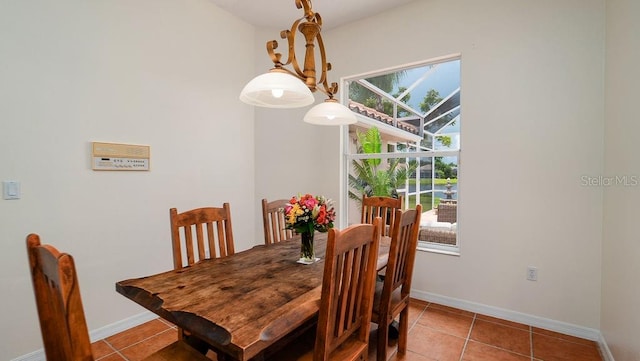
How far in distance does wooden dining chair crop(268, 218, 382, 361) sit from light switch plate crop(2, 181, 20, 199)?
1970 mm

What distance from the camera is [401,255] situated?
189 centimetres

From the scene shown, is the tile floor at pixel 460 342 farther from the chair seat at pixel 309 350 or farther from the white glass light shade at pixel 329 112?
the white glass light shade at pixel 329 112

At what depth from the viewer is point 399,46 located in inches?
123

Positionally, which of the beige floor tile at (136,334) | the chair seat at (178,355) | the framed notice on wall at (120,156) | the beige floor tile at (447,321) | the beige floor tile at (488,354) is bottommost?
the beige floor tile at (136,334)

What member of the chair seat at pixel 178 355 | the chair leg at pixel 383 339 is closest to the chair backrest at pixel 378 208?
the chair leg at pixel 383 339

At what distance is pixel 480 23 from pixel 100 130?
3307 millimetres

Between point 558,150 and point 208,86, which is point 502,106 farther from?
point 208,86

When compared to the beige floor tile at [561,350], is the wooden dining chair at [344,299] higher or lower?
higher

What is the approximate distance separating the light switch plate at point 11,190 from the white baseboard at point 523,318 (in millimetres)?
3301

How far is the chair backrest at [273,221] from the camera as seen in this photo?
8.28 feet

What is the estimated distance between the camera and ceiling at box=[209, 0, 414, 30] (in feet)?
10.00

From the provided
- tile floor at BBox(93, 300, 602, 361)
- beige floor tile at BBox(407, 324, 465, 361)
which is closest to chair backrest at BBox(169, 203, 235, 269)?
tile floor at BBox(93, 300, 602, 361)

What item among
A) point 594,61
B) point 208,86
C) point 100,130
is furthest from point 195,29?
point 594,61

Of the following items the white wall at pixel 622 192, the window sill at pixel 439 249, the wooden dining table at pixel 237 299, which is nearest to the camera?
the wooden dining table at pixel 237 299
